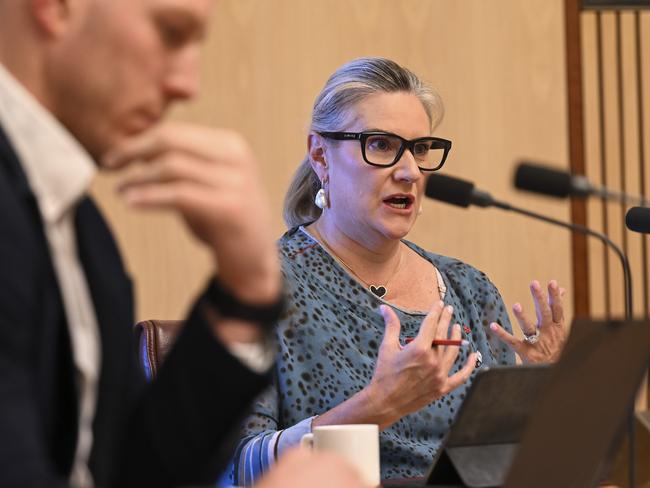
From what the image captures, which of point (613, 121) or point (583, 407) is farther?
point (613, 121)

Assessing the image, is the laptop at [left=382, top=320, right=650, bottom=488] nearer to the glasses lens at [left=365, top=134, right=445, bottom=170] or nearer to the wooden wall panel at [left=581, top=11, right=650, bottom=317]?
the glasses lens at [left=365, top=134, right=445, bottom=170]

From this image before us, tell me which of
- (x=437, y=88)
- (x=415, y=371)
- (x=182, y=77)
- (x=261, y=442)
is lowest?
(x=261, y=442)

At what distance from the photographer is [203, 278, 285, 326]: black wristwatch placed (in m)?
0.92

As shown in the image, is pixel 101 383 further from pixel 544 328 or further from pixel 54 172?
pixel 544 328

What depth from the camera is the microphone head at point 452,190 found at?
58.1 inches

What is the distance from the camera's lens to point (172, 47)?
3.12 feet

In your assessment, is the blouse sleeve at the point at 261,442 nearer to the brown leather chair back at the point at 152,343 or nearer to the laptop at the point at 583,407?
the brown leather chair back at the point at 152,343

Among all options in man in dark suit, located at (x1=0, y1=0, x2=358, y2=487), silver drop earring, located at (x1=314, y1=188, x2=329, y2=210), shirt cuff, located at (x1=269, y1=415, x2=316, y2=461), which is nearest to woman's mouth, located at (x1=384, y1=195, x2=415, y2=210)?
silver drop earring, located at (x1=314, y1=188, x2=329, y2=210)

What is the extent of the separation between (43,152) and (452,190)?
0.72 metres

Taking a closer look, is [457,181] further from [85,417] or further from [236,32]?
[236,32]

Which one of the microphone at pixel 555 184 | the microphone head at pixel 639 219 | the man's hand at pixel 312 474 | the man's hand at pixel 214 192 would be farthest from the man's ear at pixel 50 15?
the microphone head at pixel 639 219

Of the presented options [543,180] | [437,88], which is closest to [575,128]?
[437,88]

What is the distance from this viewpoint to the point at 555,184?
1.24m

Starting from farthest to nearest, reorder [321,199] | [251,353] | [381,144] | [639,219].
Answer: [321,199] < [381,144] < [639,219] < [251,353]
